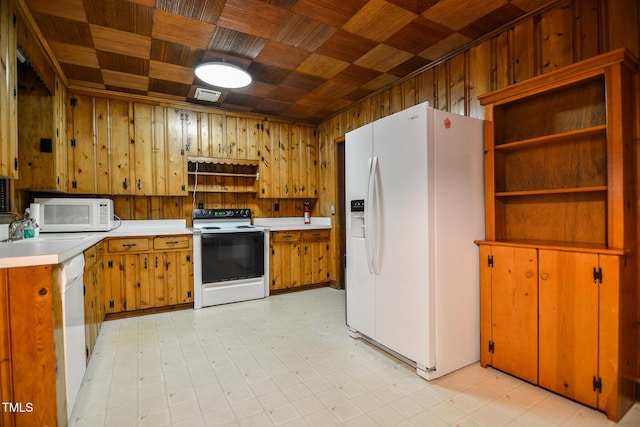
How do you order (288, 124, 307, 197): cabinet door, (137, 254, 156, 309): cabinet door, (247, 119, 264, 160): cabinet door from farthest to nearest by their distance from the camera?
(288, 124, 307, 197): cabinet door → (247, 119, 264, 160): cabinet door → (137, 254, 156, 309): cabinet door

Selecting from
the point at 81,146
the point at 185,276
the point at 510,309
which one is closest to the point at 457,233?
the point at 510,309

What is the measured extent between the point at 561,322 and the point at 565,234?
2.05ft

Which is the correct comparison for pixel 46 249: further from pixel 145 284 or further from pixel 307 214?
pixel 307 214

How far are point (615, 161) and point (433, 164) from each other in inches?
38.4

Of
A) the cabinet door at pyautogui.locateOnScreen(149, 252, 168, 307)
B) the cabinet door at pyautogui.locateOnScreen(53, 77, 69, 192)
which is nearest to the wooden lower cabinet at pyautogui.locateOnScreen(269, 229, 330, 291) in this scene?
the cabinet door at pyautogui.locateOnScreen(149, 252, 168, 307)

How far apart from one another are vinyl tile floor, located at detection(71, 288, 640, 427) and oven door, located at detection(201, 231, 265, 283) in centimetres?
93

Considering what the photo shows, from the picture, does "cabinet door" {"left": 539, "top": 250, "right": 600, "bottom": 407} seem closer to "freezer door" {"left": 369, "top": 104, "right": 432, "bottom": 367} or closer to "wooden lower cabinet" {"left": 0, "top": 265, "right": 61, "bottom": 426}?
"freezer door" {"left": 369, "top": 104, "right": 432, "bottom": 367}

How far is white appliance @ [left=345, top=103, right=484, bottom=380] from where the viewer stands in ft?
7.13

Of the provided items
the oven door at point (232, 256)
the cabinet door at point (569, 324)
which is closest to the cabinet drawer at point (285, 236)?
the oven door at point (232, 256)

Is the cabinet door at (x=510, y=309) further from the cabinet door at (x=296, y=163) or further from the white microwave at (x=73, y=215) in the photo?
the white microwave at (x=73, y=215)

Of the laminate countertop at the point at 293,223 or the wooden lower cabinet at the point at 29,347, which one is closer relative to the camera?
the wooden lower cabinet at the point at 29,347

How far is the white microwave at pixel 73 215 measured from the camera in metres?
3.26

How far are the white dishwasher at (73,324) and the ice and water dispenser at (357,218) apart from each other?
2.04m

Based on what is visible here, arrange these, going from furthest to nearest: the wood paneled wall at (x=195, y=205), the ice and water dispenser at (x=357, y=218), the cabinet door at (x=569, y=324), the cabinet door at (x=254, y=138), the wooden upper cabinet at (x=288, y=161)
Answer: the wooden upper cabinet at (x=288, y=161), the cabinet door at (x=254, y=138), the wood paneled wall at (x=195, y=205), the ice and water dispenser at (x=357, y=218), the cabinet door at (x=569, y=324)
